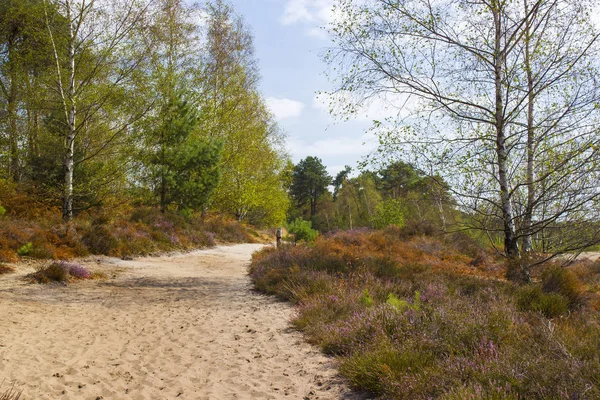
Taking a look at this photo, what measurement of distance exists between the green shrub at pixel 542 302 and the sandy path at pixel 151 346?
3.94 m

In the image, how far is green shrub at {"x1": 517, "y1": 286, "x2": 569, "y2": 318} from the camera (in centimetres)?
639

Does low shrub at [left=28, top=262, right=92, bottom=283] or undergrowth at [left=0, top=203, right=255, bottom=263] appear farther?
undergrowth at [left=0, top=203, right=255, bottom=263]

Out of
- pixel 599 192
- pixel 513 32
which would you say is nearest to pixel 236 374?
pixel 599 192

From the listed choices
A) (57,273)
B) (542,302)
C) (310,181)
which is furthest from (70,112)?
(310,181)

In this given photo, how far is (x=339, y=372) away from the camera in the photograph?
4223mm

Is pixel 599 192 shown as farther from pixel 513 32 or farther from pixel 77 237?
pixel 77 237

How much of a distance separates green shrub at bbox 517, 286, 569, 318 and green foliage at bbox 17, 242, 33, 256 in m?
11.7

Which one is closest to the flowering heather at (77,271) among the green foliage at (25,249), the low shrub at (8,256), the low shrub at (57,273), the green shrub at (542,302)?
the low shrub at (57,273)

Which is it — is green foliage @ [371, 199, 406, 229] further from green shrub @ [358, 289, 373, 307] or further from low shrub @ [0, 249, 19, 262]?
low shrub @ [0, 249, 19, 262]

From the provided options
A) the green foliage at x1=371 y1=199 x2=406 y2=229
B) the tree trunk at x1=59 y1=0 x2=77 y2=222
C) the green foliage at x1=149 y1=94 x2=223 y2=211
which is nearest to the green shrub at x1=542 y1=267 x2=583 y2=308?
the tree trunk at x1=59 y1=0 x2=77 y2=222

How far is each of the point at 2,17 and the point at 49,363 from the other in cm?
1963

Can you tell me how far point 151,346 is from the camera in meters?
5.20

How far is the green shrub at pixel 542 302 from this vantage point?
21.0 feet

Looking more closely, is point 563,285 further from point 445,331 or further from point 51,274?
point 51,274
